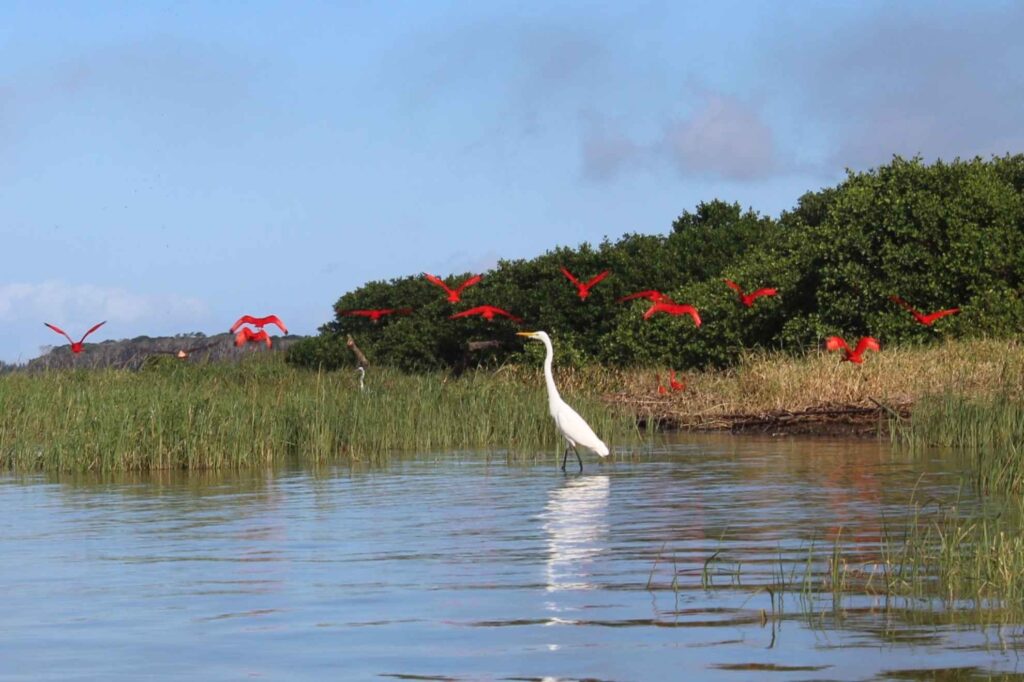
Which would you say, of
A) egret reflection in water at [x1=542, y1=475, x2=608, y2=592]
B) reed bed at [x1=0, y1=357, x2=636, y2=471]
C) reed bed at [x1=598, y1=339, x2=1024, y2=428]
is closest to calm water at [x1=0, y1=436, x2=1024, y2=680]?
egret reflection in water at [x1=542, y1=475, x2=608, y2=592]

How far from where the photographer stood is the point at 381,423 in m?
18.7

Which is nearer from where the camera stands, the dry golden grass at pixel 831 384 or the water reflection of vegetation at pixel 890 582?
the water reflection of vegetation at pixel 890 582

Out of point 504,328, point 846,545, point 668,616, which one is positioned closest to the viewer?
point 668,616

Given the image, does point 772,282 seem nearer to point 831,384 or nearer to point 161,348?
point 831,384

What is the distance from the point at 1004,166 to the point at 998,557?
24275 mm

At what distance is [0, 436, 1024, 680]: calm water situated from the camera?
586 centimetres

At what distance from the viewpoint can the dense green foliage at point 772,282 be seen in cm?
2616

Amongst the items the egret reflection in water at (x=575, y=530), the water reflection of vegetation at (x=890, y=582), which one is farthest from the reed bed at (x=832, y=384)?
the water reflection of vegetation at (x=890, y=582)

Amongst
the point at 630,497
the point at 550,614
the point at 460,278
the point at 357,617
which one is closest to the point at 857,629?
the point at 550,614

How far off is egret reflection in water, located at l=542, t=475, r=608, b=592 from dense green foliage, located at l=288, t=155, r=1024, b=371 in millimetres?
13586

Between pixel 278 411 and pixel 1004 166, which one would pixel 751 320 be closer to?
pixel 1004 166

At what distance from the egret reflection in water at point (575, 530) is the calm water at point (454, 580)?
0.03m

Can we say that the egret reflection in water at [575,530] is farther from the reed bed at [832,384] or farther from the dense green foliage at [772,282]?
the dense green foliage at [772,282]

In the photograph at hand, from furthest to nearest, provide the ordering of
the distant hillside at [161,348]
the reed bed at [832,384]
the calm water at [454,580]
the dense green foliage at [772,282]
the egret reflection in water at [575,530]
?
the distant hillside at [161,348] < the dense green foliage at [772,282] < the reed bed at [832,384] < the egret reflection in water at [575,530] < the calm water at [454,580]
